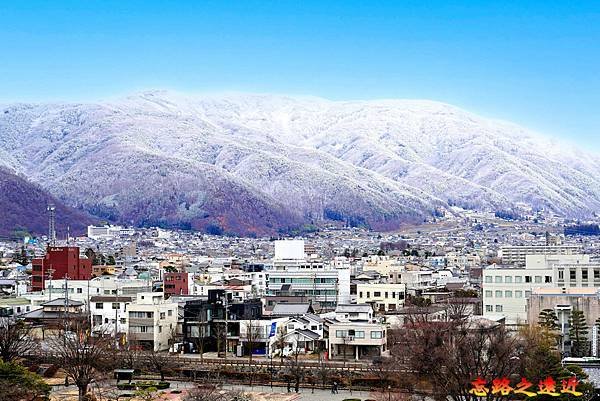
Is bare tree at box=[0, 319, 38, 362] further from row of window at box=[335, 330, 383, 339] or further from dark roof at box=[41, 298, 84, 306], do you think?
row of window at box=[335, 330, 383, 339]

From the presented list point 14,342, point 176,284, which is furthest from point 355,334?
point 176,284

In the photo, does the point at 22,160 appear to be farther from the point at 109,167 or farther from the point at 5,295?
the point at 5,295

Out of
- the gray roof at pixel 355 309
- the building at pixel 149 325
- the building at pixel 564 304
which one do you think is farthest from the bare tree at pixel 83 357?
the building at pixel 564 304

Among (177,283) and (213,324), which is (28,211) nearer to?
(177,283)

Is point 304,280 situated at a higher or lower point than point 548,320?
higher

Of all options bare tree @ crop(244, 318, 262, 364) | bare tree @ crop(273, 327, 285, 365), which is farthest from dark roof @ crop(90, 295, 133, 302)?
bare tree @ crop(273, 327, 285, 365)

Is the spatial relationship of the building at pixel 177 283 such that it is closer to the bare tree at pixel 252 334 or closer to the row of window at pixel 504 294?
the bare tree at pixel 252 334
